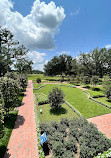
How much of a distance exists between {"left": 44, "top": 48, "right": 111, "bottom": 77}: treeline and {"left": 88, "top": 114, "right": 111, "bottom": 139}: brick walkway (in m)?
24.1

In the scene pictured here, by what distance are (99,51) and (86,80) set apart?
19.6 m

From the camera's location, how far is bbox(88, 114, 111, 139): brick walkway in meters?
7.50

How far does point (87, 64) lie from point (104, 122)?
1360 inches

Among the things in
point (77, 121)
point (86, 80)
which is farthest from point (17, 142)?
point (86, 80)

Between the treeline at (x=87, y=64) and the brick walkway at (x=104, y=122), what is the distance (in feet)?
79.0

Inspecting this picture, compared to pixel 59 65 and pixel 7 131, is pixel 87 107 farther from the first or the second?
pixel 59 65

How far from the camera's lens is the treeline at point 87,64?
37.3m

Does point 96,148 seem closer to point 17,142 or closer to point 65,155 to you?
point 65,155

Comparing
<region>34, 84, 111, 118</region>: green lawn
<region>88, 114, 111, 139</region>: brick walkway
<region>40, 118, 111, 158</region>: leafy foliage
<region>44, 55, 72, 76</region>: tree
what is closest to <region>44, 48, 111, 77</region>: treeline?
<region>44, 55, 72, 76</region>: tree

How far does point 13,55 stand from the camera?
24.7 m

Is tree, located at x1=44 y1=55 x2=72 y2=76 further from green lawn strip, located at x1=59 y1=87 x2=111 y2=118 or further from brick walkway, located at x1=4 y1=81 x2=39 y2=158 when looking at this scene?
brick walkway, located at x1=4 y1=81 x2=39 y2=158

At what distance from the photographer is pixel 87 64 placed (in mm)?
39469

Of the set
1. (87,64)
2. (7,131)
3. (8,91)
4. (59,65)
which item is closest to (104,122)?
(7,131)

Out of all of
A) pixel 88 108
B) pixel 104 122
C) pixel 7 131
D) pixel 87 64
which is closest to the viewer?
pixel 7 131
